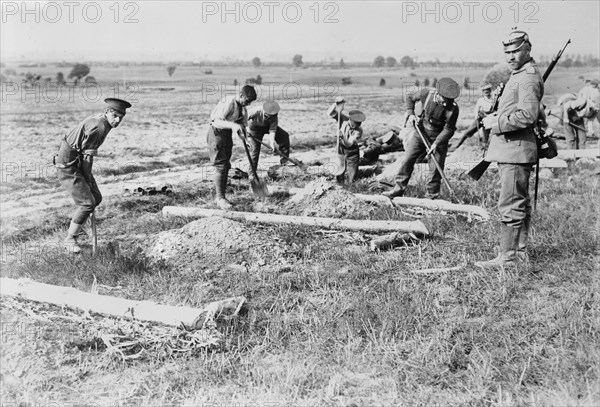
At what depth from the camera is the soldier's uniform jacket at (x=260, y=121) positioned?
1034cm

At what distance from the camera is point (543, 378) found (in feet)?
13.5

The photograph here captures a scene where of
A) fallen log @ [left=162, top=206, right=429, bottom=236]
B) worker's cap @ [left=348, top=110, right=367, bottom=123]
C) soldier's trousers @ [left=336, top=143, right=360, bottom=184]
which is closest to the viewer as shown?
fallen log @ [left=162, top=206, right=429, bottom=236]

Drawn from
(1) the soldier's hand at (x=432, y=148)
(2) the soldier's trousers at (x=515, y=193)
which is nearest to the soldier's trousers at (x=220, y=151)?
(1) the soldier's hand at (x=432, y=148)

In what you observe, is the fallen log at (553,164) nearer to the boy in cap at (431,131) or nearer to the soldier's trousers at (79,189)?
the boy in cap at (431,131)

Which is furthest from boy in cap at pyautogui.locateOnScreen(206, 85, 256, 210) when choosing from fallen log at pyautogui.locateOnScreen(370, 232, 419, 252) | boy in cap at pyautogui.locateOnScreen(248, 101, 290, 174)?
fallen log at pyautogui.locateOnScreen(370, 232, 419, 252)

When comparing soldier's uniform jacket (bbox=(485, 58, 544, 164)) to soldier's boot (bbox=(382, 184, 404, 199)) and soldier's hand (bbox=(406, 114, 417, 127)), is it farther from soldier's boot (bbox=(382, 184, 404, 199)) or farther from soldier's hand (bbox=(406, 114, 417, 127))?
soldier's boot (bbox=(382, 184, 404, 199))

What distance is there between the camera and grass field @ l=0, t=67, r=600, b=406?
13.5 ft

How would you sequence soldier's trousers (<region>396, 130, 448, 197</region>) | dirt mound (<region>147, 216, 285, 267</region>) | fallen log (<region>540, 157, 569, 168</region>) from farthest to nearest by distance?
fallen log (<region>540, 157, 569, 168</region>) → soldier's trousers (<region>396, 130, 448, 197</region>) → dirt mound (<region>147, 216, 285, 267</region>)

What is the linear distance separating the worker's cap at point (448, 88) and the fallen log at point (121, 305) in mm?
Result: 4684

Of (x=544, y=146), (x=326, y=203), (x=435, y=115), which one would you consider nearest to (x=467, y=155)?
(x=435, y=115)

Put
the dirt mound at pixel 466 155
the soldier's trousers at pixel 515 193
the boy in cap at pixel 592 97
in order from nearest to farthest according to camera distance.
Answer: the soldier's trousers at pixel 515 193, the dirt mound at pixel 466 155, the boy in cap at pixel 592 97

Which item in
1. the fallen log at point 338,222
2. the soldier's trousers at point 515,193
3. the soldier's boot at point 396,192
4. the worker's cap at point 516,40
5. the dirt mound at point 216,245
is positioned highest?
the worker's cap at point 516,40

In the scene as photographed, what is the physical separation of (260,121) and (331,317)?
5.94m

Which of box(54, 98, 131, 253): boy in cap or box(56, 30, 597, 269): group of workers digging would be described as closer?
box(56, 30, 597, 269): group of workers digging
